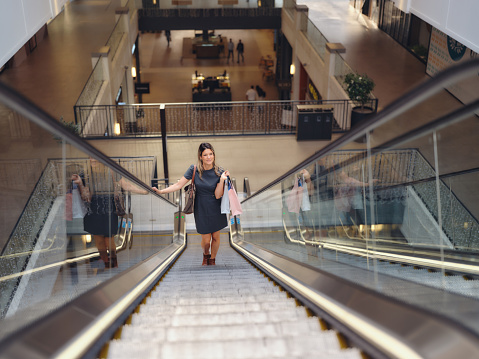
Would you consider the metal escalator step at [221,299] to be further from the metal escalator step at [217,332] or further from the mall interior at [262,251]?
the metal escalator step at [217,332]

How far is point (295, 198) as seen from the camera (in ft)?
16.6

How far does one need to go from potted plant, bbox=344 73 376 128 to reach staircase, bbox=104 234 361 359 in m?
8.82

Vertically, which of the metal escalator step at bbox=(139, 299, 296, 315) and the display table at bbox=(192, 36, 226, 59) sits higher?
the display table at bbox=(192, 36, 226, 59)

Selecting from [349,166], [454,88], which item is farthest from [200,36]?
[349,166]

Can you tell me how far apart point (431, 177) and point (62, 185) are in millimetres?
2438

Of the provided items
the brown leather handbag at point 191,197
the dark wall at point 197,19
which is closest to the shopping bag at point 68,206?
the brown leather handbag at point 191,197

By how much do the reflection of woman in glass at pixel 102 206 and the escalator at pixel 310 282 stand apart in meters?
0.12

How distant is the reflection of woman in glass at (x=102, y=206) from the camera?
10.8 ft

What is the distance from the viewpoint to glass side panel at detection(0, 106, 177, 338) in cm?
267

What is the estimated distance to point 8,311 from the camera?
8.43ft

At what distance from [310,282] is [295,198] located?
2.19 m

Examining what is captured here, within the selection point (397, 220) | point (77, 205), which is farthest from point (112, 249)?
point (397, 220)

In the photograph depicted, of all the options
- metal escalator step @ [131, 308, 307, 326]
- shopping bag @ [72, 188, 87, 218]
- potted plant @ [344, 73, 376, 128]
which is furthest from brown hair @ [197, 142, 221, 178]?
potted plant @ [344, 73, 376, 128]

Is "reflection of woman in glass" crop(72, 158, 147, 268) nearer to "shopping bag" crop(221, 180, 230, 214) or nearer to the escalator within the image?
the escalator
